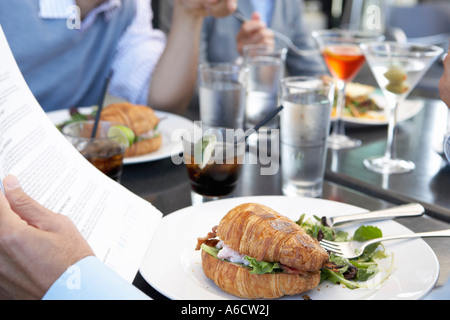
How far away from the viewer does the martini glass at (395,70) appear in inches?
50.1

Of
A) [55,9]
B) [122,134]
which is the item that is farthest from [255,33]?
[122,134]

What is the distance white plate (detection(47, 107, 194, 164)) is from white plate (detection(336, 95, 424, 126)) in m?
0.53

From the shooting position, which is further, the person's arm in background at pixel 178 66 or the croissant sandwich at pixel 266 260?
the person's arm in background at pixel 178 66

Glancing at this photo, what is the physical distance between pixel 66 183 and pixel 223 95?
2.11ft

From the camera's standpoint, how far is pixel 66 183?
86cm

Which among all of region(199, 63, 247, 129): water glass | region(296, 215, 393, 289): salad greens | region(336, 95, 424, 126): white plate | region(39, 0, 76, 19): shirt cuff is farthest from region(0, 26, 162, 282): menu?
region(39, 0, 76, 19): shirt cuff

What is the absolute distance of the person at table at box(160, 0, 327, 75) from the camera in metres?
2.71

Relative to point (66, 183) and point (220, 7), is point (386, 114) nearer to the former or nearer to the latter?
point (220, 7)

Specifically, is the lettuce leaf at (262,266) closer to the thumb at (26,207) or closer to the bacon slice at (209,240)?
the bacon slice at (209,240)

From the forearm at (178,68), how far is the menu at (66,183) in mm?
1030

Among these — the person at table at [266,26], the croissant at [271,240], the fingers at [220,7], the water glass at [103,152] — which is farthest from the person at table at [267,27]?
the croissant at [271,240]

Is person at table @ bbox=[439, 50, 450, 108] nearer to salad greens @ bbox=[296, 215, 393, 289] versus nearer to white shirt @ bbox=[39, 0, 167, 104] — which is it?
salad greens @ bbox=[296, 215, 393, 289]
